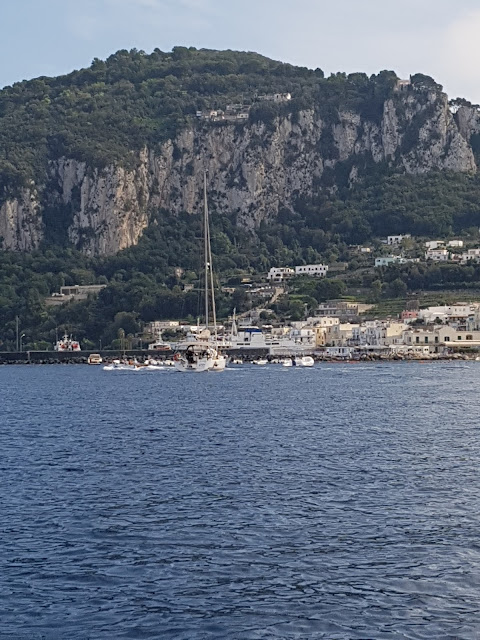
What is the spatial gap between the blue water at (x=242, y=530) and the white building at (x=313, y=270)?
138554 millimetres

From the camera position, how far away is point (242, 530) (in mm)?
27906

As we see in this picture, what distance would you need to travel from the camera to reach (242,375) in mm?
113500

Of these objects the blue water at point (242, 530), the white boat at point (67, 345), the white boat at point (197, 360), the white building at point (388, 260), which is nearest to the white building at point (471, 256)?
the white building at point (388, 260)

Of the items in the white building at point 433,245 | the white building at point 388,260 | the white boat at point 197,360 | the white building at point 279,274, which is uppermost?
the white building at point 433,245

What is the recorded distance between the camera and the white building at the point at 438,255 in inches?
7352

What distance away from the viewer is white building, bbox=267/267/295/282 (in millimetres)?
195387

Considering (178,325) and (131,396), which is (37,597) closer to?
(131,396)

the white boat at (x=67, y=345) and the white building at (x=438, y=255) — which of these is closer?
the white boat at (x=67, y=345)

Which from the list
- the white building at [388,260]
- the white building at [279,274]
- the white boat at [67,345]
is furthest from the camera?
the white building at [279,274]

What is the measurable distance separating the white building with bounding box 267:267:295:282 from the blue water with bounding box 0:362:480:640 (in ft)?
454

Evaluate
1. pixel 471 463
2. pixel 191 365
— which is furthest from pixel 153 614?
pixel 191 365

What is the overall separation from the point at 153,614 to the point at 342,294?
161634mm

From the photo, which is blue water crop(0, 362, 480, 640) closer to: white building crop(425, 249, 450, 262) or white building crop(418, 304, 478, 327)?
white building crop(418, 304, 478, 327)

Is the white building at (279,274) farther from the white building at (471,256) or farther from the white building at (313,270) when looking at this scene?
the white building at (471,256)
